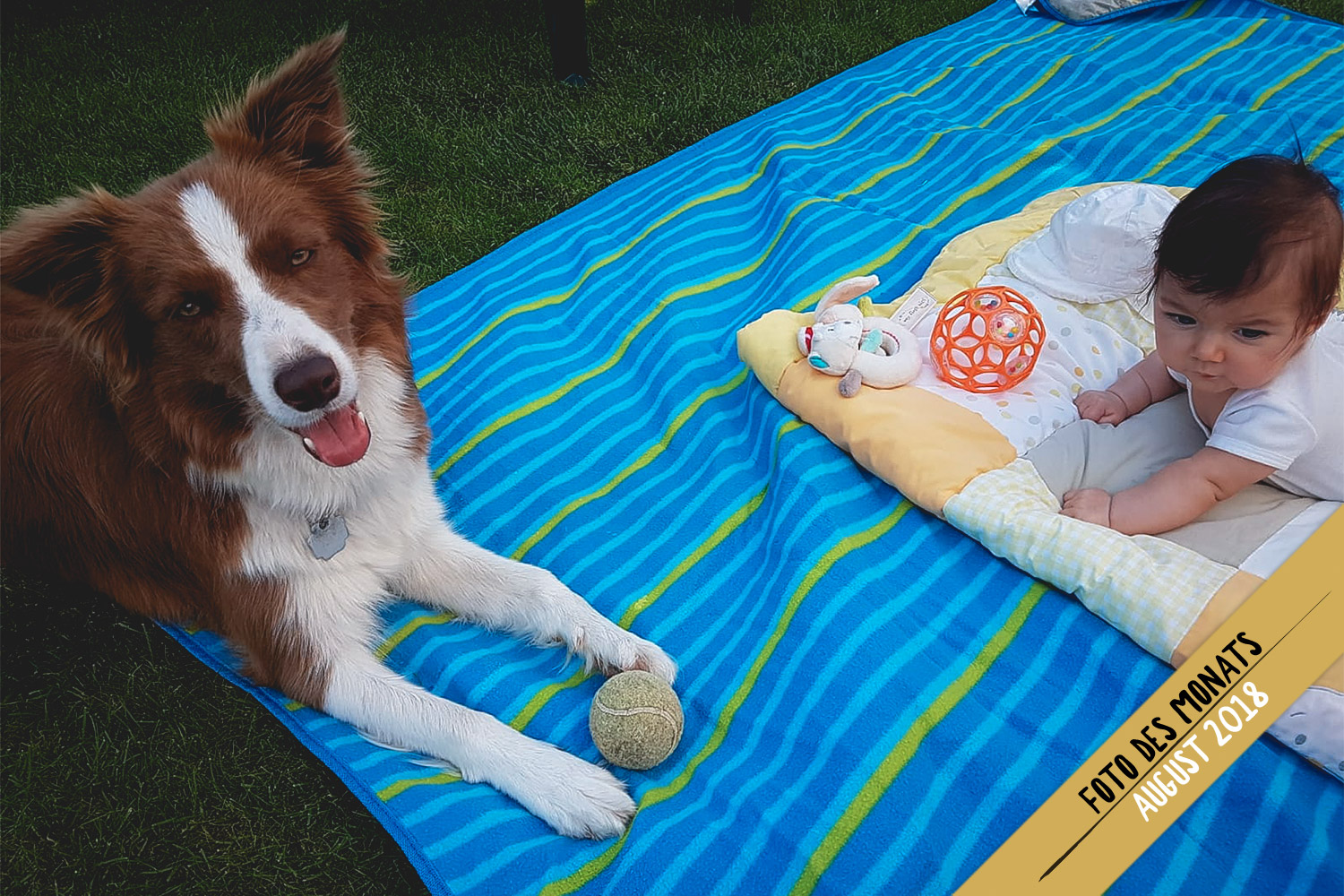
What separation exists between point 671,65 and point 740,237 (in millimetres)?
2240

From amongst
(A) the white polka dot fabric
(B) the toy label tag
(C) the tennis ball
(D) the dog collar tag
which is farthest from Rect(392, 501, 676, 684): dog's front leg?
(B) the toy label tag

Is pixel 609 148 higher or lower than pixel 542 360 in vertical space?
higher

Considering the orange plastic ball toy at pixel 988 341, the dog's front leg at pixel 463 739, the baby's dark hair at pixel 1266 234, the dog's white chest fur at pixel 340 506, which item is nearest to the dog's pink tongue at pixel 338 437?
the dog's white chest fur at pixel 340 506

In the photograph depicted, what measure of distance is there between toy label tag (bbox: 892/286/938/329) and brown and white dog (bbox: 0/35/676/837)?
1.47 m

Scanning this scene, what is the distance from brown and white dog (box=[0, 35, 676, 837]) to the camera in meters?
2.05

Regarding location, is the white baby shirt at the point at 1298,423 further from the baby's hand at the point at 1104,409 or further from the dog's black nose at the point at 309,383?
the dog's black nose at the point at 309,383

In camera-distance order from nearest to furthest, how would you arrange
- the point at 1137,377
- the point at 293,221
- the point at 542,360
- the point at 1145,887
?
the point at 1145,887
the point at 293,221
the point at 1137,377
the point at 542,360

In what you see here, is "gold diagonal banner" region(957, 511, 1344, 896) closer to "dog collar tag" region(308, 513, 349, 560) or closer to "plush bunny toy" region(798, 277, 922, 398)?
"plush bunny toy" region(798, 277, 922, 398)

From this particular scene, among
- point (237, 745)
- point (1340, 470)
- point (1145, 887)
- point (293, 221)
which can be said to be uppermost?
point (293, 221)

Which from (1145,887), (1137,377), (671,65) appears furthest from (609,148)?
(1145,887)

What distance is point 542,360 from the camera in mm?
3463

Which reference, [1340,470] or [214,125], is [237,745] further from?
[1340,470]

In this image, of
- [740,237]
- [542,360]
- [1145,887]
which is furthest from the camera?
[740,237]

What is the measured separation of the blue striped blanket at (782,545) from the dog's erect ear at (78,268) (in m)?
0.96
